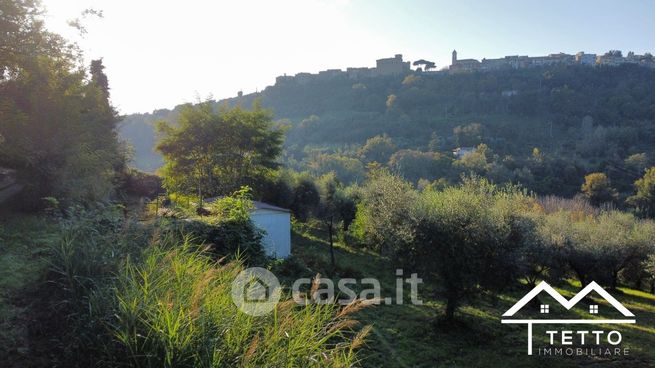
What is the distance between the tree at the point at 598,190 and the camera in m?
41.3

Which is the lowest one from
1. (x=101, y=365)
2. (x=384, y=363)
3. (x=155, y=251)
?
(x=384, y=363)

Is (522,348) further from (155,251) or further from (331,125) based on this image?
(331,125)

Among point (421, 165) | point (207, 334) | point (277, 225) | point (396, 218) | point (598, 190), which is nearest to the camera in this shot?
point (207, 334)

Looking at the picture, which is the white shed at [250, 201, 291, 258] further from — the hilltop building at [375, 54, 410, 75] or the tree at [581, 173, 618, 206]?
the hilltop building at [375, 54, 410, 75]

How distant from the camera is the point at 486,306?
12.9 m

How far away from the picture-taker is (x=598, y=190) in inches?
1628

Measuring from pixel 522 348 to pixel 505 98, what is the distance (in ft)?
208

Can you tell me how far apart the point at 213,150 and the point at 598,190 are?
123ft

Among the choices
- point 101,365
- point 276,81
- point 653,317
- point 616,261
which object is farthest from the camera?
point 276,81

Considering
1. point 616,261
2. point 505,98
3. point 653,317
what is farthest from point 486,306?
point 505,98

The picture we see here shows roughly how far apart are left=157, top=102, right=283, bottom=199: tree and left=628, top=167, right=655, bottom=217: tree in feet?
115

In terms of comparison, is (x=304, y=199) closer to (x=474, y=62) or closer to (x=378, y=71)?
(x=378, y=71)

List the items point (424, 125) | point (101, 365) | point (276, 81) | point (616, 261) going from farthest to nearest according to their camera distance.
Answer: point (276, 81)
point (424, 125)
point (616, 261)
point (101, 365)

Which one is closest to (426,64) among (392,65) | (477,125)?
(392,65)
